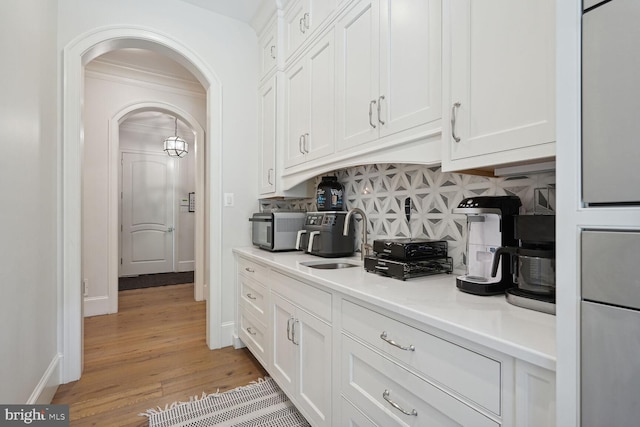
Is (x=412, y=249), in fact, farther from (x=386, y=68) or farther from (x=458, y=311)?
(x=386, y=68)

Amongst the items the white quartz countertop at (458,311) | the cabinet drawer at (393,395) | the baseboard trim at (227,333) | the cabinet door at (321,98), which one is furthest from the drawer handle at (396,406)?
the baseboard trim at (227,333)

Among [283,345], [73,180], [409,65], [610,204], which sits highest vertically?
[409,65]

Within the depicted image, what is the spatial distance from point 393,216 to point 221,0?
223cm

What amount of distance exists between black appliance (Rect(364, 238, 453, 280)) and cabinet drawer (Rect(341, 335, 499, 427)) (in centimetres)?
36

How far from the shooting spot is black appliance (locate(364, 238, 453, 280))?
54.1 inches

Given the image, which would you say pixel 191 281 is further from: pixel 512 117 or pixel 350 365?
pixel 512 117

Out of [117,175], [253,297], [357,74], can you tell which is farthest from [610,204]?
[117,175]

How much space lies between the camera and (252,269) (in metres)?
2.32

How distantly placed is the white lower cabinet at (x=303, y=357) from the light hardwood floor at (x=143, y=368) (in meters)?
0.55

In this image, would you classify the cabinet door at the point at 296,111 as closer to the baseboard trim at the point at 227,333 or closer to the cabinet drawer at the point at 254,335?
the cabinet drawer at the point at 254,335

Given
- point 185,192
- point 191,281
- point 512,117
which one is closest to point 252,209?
point 512,117

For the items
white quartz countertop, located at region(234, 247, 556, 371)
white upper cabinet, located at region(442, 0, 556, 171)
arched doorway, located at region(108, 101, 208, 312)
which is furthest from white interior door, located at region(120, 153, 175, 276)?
white upper cabinet, located at region(442, 0, 556, 171)

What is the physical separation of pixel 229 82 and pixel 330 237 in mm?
1709

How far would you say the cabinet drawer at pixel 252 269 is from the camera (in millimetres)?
2105
